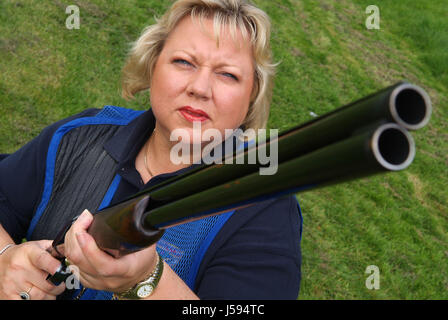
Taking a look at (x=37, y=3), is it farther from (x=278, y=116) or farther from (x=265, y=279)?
(x=265, y=279)

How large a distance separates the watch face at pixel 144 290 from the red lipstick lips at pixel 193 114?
777mm

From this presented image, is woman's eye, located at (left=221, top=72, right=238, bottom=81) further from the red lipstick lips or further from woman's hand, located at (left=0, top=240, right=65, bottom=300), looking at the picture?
woman's hand, located at (left=0, top=240, right=65, bottom=300)

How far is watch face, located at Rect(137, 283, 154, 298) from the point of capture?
1283mm

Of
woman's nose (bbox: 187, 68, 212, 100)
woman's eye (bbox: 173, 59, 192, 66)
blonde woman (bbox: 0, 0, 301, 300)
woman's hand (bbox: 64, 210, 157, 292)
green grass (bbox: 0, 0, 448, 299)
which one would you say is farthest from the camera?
green grass (bbox: 0, 0, 448, 299)

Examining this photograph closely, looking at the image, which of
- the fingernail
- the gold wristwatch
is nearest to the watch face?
the gold wristwatch

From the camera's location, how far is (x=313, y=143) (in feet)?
2.19

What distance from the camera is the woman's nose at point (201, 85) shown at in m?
1.78

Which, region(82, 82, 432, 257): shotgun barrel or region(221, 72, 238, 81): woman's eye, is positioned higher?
region(221, 72, 238, 81): woman's eye

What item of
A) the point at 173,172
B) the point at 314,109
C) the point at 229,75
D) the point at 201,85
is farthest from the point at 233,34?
the point at 314,109

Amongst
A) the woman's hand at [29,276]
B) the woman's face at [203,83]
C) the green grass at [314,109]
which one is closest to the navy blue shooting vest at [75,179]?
the woman's hand at [29,276]

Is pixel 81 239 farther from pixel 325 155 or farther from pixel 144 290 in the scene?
pixel 325 155

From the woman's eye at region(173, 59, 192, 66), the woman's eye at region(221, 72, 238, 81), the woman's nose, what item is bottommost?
the woman's nose

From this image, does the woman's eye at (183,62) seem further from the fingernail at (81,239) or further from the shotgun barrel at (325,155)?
the shotgun barrel at (325,155)
